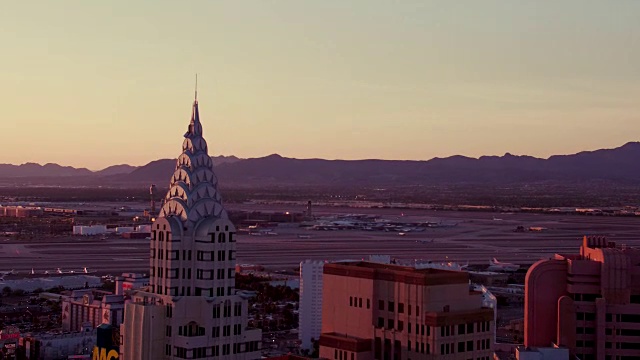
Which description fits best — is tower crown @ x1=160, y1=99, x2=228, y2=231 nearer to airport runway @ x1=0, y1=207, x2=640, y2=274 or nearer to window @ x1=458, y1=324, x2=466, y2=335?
window @ x1=458, y1=324, x2=466, y2=335

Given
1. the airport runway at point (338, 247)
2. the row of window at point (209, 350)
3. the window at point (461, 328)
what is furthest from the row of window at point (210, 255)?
the airport runway at point (338, 247)

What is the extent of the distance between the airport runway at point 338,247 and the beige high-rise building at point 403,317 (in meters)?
72.8

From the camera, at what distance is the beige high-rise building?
104 ft

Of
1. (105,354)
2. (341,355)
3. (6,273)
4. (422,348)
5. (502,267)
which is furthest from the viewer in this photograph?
(502,267)

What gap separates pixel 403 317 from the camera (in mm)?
32250

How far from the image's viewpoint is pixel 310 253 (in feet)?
427

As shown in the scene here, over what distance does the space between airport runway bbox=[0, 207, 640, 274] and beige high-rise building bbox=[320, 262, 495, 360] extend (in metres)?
72.8

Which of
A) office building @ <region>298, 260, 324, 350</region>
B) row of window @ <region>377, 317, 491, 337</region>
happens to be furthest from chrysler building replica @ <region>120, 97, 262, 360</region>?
office building @ <region>298, 260, 324, 350</region>

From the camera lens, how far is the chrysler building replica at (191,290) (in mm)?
31406

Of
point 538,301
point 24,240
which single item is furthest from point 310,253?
point 538,301

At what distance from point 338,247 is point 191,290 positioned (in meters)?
109

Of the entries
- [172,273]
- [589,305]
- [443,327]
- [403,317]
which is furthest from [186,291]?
[589,305]

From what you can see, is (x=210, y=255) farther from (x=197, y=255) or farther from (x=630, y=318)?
(x=630, y=318)

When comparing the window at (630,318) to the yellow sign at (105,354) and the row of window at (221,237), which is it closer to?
the row of window at (221,237)
